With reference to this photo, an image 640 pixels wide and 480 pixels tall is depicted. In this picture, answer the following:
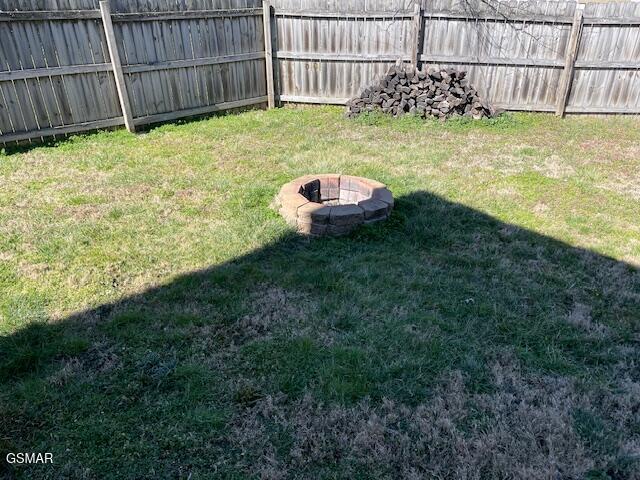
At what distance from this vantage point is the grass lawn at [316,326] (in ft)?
7.93

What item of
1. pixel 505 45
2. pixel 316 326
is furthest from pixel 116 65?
pixel 505 45

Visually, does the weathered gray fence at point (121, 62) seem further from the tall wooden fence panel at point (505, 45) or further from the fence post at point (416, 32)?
the tall wooden fence panel at point (505, 45)

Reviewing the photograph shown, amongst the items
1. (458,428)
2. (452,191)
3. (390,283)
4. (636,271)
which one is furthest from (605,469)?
(452,191)

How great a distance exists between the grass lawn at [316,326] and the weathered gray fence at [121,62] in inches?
49.7

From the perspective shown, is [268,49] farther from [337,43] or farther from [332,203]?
[332,203]

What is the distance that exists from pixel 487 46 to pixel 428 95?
1.38 meters

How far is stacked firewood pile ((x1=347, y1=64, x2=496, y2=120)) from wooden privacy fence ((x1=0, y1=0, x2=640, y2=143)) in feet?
1.40

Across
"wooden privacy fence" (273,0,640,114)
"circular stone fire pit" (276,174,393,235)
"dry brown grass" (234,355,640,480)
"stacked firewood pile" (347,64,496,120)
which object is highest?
"wooden privacy fence" (273,0,640,114)

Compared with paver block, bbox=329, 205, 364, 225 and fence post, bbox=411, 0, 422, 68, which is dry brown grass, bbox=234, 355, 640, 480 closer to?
paver block, bbox=329, 205, 364, 225

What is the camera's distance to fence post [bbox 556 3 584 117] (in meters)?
7.78

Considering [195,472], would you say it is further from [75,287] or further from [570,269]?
[570,269]

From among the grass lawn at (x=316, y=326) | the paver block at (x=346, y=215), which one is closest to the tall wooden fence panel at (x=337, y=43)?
the grass lawn at (x=316, y=326)

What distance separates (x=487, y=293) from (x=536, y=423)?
4.27ft

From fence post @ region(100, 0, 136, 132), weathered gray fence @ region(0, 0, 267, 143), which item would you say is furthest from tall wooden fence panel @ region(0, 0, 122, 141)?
fence post @ region(100, 0, 136, 132)
